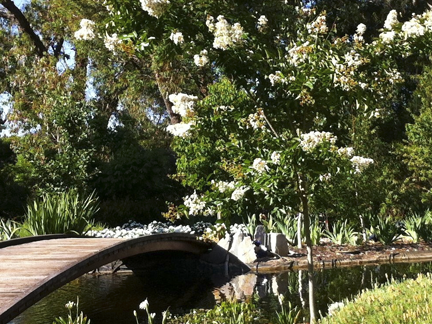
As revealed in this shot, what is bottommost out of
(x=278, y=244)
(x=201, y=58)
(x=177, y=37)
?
(x=278, y=244)

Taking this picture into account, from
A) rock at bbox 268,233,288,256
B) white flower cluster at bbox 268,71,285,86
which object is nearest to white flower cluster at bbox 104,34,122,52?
white flower cluster at bbox 268,71,285,86

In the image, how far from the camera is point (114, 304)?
29.6ft

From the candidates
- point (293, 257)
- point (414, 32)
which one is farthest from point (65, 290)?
point (414, 32)

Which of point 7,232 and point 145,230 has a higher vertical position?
point 7,232

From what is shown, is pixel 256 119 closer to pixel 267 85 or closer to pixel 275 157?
pixel 267 85

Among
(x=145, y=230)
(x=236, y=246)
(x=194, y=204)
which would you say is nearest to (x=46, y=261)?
(x=194, y=204)

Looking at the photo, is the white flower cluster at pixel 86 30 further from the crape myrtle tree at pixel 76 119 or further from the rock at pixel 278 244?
the crape myrtle tree at pixel 76 119

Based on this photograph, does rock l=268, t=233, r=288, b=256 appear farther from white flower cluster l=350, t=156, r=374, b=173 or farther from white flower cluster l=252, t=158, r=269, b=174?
→ white flower cluster l=252, t=158, r=269, b=174

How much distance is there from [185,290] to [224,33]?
252 inches

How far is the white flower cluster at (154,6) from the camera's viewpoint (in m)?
4.93

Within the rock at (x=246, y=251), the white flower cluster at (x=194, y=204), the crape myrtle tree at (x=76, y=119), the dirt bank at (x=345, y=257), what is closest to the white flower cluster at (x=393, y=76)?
the white flower cluster at (x=194, y=204)

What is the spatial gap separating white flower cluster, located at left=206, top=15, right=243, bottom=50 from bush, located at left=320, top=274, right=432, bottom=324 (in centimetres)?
267

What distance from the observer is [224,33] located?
509 cm

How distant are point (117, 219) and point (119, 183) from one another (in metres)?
1.54
